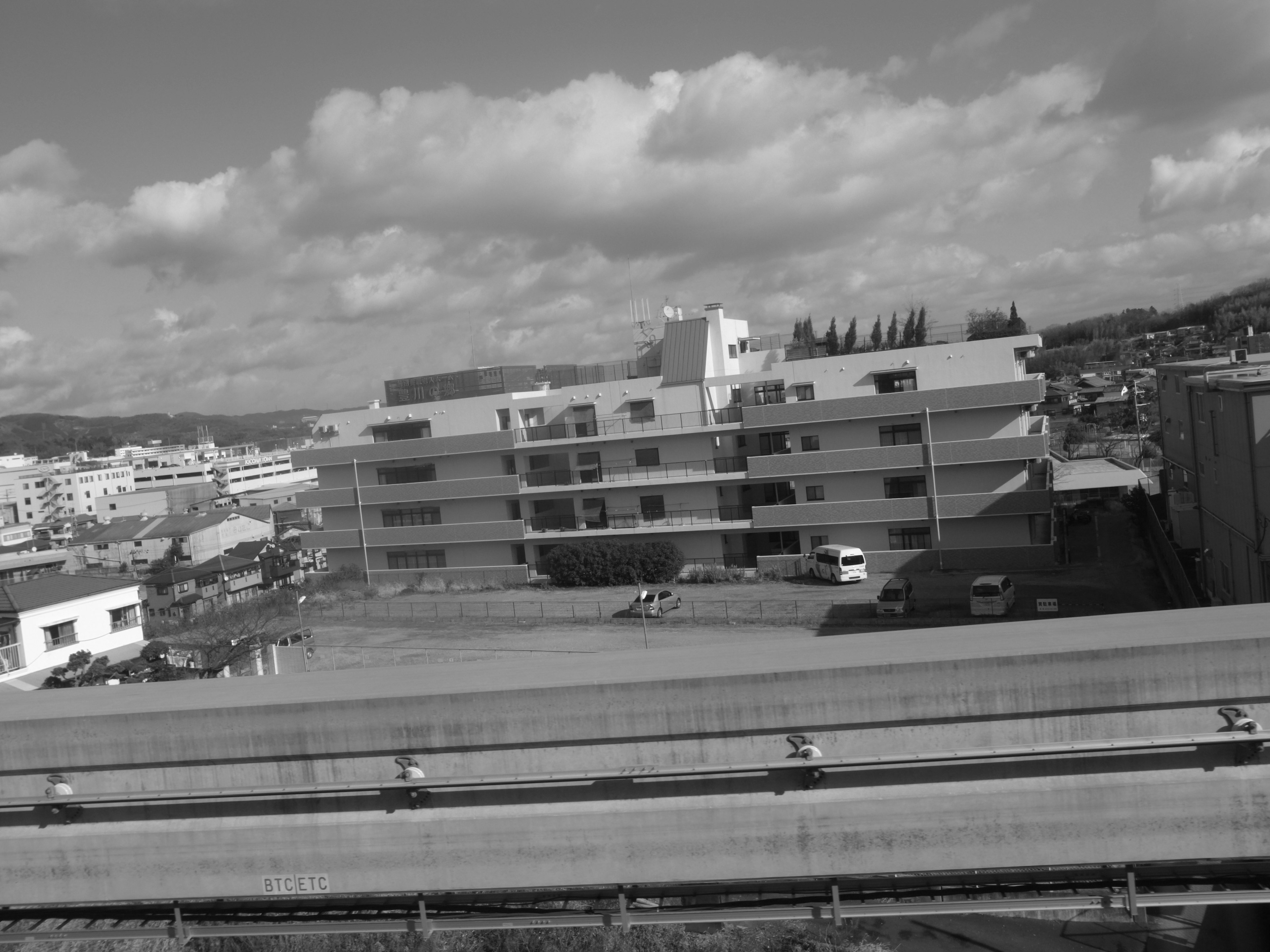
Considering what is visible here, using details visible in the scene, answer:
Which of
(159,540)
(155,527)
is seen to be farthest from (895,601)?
(155,527)

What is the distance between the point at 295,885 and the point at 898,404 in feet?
105

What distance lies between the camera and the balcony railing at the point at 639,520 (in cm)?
4016

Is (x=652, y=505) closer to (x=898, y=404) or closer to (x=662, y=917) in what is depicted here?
(x=898, y=404)

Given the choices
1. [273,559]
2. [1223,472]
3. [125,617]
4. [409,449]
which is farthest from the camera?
[273,559]

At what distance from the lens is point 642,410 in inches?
1655

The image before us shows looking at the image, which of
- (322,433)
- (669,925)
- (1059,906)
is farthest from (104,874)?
(322,433)

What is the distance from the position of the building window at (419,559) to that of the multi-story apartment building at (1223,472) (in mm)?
30710

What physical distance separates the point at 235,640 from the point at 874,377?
2553 centimetres

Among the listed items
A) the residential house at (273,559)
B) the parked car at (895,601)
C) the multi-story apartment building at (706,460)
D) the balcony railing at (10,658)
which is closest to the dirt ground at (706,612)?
the parked car at (895,601)

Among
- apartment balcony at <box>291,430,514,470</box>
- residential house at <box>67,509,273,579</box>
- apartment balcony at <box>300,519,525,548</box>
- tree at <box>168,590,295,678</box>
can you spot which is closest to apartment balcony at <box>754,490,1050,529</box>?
apartment balcony at <box>300,519,525,548</box>

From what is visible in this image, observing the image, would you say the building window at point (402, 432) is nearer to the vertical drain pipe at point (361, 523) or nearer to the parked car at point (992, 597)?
the vertical drain pipe at point (361, 523)

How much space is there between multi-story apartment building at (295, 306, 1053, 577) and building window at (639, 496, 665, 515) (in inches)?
3.0

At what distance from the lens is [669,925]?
846cm

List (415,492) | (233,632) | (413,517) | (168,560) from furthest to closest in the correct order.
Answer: (168,560), (413,517), (415,492), (233,632)
